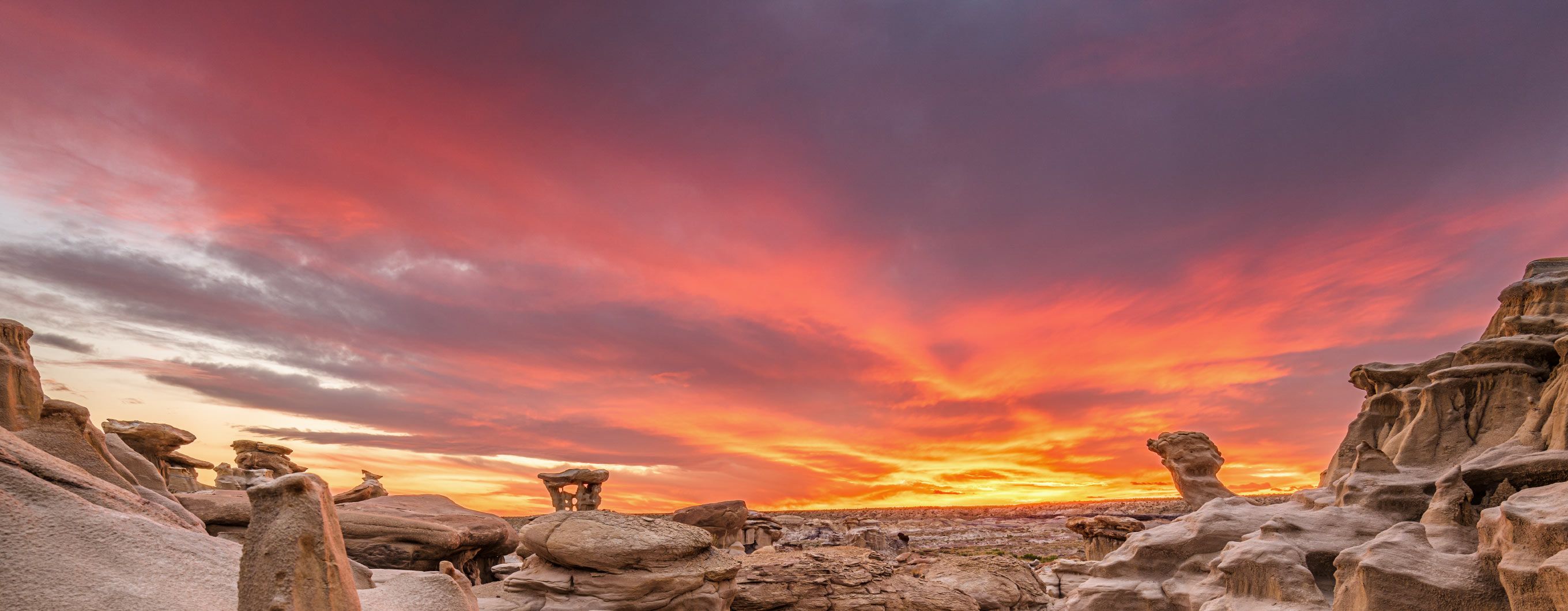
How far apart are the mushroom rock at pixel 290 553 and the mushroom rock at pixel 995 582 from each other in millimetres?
22403

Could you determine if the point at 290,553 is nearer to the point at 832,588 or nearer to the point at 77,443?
the point at 77,443

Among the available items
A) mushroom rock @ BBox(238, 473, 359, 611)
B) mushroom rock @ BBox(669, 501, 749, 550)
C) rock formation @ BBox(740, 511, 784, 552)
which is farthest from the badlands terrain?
rock formation @ BBox(740, 511, 784, 552)

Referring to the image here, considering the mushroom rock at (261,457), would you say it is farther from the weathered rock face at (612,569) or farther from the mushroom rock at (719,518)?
the weathered rock face at (612,569)

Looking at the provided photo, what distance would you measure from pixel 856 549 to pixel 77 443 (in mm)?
24359

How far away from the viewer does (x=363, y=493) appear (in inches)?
1209

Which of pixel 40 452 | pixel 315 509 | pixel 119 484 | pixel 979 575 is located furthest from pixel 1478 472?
pixel 119 484

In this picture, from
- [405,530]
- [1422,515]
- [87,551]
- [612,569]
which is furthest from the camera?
[405,530]

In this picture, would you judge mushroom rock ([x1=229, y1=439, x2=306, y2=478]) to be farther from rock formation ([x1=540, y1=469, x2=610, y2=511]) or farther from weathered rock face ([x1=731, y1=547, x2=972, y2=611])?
weathered rock face ([x1=731, y1=547, x2=972, y2=611])

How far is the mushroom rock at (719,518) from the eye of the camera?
39.3 m

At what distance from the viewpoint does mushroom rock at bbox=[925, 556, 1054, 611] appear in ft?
86.1

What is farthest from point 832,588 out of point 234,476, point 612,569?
point 234,476

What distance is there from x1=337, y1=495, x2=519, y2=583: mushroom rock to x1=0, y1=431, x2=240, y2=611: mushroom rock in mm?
13665

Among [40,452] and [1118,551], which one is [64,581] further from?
[1118,551]

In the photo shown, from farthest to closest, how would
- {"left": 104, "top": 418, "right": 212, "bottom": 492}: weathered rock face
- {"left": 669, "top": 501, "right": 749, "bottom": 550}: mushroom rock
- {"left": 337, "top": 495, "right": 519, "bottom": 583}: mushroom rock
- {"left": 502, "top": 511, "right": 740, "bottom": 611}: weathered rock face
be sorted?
{"left": 669, "top": 501, "right": 749, "bottom": 550}: mushroom rock, {"left": 104, "top": 418, "right": 212, "bottom": 492}: weathered rock face, {"left": 337, "top": 495, "right": 519, "bottom": 583}: mushroom rock, {"left": 502, "top": 511, "right": 740, "bottom": 611}: weathered rock face
